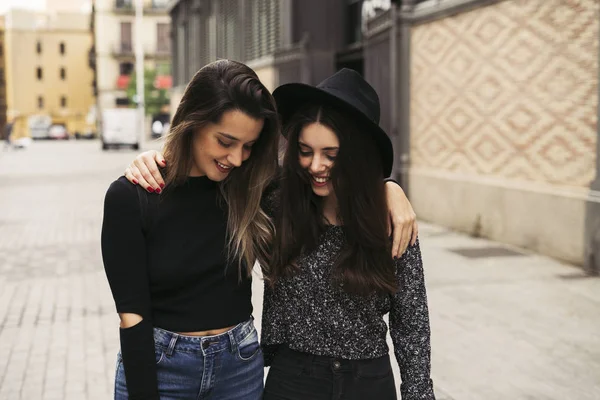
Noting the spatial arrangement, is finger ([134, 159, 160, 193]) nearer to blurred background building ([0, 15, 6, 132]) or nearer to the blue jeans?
the blue jeans

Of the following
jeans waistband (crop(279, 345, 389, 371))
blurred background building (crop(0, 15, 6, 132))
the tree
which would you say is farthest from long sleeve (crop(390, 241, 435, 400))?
blurred background building (crop(0, 15, 6, 132))

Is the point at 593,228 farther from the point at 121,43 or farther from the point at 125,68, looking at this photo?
the point at 125,68

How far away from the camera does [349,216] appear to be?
7.34 ft

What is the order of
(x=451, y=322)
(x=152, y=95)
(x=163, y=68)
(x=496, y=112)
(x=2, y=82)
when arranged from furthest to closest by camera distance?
(x=2, y=82)
(x=163, y=68)
(x=152, y=95)
(x=496, y=112)
(x=451, y=322)

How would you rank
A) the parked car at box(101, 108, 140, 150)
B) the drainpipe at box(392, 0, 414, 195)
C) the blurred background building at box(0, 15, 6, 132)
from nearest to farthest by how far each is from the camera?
the drainpipe at box(392, 0, 414, 195), the parked car at box(101, 108, 140, 150), the blurred background building at box(0, 15, 6, 132)

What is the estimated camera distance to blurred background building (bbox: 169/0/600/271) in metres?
8.94

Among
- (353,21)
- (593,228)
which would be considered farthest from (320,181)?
(353,21)

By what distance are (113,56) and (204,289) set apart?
7176 centimetres

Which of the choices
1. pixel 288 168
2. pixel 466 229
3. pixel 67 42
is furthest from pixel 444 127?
pixel 67 42

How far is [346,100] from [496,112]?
913 cm

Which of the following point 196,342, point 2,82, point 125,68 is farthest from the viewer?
point 2,82

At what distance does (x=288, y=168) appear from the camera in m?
2.31

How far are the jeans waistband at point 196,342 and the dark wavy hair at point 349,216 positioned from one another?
0.21 metres

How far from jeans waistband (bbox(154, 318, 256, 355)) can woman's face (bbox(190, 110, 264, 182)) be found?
0.45m
